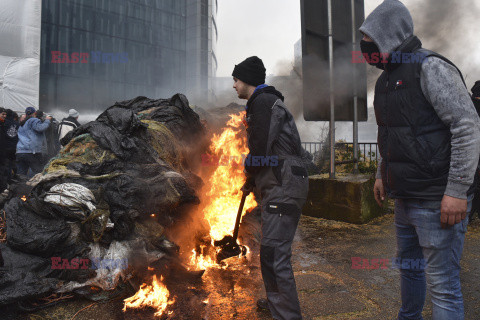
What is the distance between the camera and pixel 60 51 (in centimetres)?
1656

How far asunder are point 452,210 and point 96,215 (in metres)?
3.00

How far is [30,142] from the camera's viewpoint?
7500 millimetres

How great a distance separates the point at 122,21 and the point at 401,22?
2015 cm

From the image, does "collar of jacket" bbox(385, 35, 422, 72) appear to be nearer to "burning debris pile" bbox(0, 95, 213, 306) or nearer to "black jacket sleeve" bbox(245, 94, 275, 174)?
"black jacket sleeve" bbox(245, 94, 275, 174)

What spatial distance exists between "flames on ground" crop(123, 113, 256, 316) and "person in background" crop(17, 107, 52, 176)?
4.66m

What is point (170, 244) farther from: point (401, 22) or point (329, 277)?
point (401, 22)

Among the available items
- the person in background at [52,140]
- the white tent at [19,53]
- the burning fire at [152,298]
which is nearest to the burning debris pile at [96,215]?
the burning fire at [152,298]

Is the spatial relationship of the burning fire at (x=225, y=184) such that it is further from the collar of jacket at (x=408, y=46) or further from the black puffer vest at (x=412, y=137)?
the collar of jacket at (x=408, y=46)

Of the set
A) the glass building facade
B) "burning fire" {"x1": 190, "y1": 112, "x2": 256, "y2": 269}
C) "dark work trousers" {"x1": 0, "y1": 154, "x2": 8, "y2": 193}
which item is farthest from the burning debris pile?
the glass building facade

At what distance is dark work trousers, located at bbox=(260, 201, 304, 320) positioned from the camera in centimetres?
250

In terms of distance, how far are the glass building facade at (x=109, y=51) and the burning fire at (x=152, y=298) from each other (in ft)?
53.2

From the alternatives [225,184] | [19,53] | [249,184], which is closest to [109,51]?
[19,53]

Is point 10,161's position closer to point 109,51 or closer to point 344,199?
point 344,199

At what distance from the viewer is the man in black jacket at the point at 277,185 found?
254 cm
